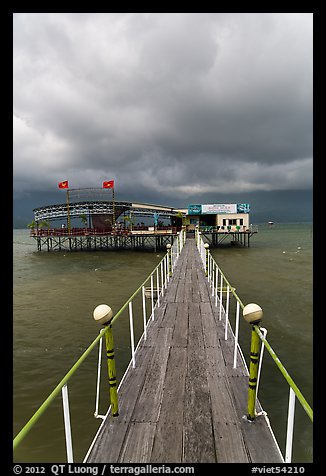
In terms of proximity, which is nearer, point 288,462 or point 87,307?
point 288,462

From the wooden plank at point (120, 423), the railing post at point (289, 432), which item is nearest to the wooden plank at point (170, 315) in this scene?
the wooden plank at point (120, 423)

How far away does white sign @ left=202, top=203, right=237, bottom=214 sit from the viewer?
44344 mm

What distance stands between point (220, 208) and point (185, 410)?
142 feet

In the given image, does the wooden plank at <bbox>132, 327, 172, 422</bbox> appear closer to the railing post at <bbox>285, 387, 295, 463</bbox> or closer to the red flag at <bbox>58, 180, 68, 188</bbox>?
the railing post at <bbox>285, 387, 295, 463</bbox>

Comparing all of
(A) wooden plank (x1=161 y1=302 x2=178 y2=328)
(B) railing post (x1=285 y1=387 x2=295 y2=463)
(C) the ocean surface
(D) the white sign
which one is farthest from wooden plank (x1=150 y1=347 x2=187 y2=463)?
(D) the white sign

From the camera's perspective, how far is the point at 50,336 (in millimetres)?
11289

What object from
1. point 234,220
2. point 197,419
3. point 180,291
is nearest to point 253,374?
point 197,419

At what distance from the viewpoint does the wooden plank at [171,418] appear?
280cm

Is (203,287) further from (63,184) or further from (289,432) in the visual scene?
(63,184)

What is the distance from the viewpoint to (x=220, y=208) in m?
44.7

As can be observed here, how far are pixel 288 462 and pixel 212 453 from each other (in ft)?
2.63
